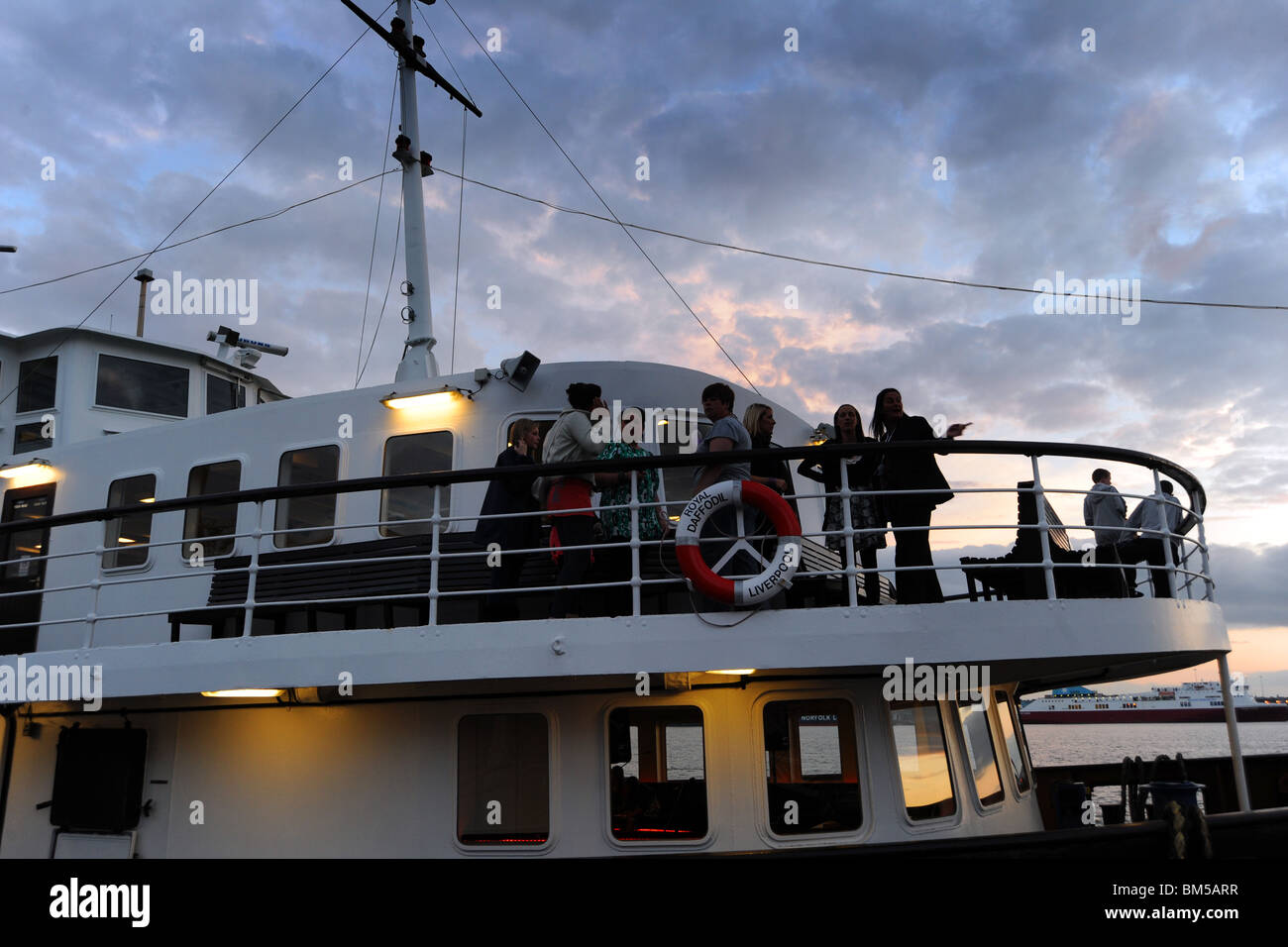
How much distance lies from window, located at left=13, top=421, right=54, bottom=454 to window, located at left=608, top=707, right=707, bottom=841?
8.92 metres

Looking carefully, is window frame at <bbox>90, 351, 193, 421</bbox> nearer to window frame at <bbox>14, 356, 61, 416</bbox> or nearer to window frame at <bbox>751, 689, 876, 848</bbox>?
window frame at <bbox>14, 356, 61, 416</bbox>

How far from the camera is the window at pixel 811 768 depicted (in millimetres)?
6074

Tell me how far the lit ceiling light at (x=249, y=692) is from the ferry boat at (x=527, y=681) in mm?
44

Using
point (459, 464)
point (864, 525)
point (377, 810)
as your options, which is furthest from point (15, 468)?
point (864, 525)

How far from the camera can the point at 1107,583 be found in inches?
251

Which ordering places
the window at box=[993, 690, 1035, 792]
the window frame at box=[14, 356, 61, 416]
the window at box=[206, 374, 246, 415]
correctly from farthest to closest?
the window at box=[206, 374, 246, 415] < the window frame at box=[14, 356, 61, 416] < the window at box=[993, 690, 1035, 792]

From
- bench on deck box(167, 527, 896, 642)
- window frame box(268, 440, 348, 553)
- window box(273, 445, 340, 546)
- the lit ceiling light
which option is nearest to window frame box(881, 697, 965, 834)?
bench on deck box(167, 527, 896, 642)

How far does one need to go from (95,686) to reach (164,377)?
22.3ft

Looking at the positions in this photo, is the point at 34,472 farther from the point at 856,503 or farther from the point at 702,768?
the point at 856,503

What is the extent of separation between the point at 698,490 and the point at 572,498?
2.86 feet

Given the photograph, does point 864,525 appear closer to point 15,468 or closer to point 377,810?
point 377,810

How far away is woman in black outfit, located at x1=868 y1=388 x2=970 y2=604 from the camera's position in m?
6.14

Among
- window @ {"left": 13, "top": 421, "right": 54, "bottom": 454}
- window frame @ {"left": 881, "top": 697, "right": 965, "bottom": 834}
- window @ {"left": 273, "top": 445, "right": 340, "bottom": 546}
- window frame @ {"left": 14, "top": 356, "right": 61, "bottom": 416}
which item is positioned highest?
window frame @ {"left": 14, "top": 356, "right": 61, "bottom": 416}

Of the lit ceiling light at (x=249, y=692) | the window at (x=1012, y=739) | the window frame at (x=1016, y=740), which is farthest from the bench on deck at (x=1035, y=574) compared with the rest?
the lit ceiling light at (x=249, y=692)
